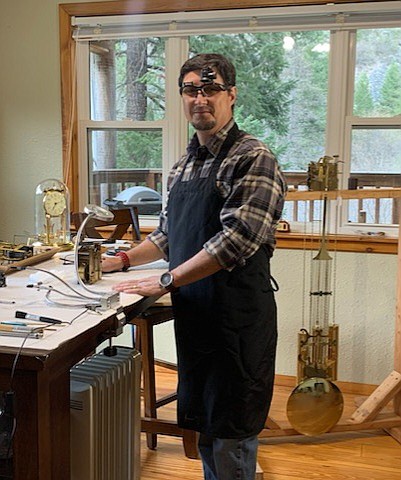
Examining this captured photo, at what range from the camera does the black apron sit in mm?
1733

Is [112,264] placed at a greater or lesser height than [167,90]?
lesser

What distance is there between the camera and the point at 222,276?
172cm

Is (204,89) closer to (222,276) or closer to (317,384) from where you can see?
(222,276)

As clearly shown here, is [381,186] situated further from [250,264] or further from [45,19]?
[45,19]

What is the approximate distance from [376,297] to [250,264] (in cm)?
155

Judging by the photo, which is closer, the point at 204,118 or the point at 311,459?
the point at 204,118

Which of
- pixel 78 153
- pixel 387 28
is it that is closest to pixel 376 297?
pixel 387 28

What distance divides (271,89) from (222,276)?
5.55 feet

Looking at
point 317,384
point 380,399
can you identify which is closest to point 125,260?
point 317,384

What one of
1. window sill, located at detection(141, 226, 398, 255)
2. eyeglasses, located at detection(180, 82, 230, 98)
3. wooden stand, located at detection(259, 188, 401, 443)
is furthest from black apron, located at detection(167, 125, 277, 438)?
window sill, located at detection(141, 226, 398, 255)

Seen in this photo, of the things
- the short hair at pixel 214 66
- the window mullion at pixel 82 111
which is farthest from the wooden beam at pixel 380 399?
the window mullion at pixel 82 111

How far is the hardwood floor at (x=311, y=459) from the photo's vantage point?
7.88 feet

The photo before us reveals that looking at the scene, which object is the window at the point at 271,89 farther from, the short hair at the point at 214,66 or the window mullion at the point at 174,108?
the short hair at the point at 214,66

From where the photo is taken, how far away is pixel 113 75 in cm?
336
